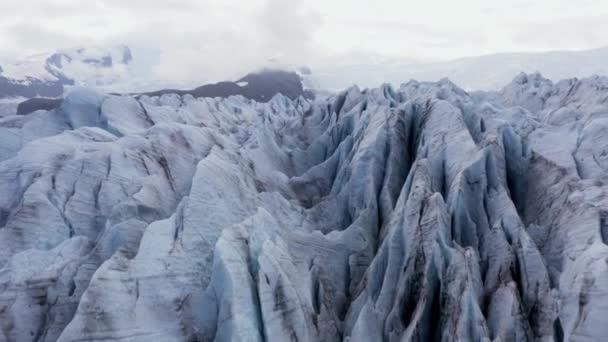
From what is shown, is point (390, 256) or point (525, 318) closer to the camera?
point (525, 318)

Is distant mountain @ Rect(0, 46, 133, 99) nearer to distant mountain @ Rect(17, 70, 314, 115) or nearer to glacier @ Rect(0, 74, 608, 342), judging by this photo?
distant mountain @ Rect(17, 70, 314, 115)

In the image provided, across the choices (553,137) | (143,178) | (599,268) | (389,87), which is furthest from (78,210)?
(389,87)

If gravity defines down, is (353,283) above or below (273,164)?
below

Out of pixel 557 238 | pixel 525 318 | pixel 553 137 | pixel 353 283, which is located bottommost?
pixel 353 283

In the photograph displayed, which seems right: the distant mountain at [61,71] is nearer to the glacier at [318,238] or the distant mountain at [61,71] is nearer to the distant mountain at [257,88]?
Result: the distant mountain at [257,88]

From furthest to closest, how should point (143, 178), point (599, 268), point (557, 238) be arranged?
point (143, 178) → point (557, 238) → point (599, 268)

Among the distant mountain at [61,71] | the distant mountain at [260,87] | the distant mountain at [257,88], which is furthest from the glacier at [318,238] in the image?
the distant mountain at [61,71]

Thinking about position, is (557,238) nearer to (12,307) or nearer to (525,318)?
(525,318)

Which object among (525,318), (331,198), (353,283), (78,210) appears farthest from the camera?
(331,198)

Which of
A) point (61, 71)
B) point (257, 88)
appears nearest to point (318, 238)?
point (257, 88)

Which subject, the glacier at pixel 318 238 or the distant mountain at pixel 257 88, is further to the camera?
the distant mountain at pixel 257 88
